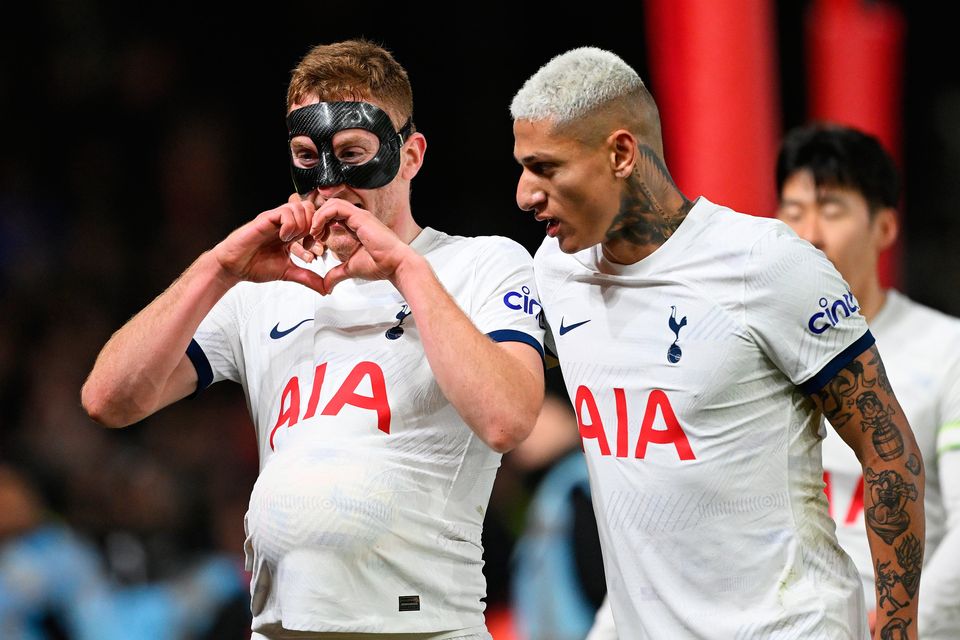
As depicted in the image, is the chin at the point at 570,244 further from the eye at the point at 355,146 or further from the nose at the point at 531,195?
the eye at the point at 355,146

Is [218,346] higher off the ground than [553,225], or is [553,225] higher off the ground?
[553,225]

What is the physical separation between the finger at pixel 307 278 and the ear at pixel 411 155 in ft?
1.11

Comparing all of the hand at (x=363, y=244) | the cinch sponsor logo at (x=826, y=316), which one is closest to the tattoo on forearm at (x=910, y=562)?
the cinch sponsor logo at (x=826, y=316)

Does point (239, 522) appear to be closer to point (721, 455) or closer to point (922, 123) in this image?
point (721, 455)

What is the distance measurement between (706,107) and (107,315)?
3429 millimetres

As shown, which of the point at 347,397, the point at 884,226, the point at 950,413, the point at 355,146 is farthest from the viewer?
the point at 884,226

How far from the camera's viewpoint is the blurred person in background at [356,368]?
2.60 m

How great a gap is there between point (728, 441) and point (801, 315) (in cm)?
29

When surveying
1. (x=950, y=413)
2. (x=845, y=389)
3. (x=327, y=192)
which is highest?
(x=327, y=192)

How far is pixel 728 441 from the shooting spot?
263 cm

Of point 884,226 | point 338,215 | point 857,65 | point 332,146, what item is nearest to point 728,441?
point 338,215

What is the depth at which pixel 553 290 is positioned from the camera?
298 cm

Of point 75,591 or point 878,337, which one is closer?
point 878,337

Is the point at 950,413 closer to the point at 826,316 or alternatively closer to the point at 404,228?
the point at 826,316
